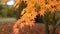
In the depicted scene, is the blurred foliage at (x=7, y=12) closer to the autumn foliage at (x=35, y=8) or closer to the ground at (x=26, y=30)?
the ground at (x=26, y=30)

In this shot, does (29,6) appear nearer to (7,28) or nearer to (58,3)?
(58,3)

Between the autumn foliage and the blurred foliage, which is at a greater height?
the autumn foliage

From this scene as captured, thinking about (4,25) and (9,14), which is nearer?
(4,25)

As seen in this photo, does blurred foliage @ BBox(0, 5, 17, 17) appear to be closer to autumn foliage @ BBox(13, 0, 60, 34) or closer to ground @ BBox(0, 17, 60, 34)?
ground @ BBox(0, 17, 60, 34)

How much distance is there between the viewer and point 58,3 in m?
4.44

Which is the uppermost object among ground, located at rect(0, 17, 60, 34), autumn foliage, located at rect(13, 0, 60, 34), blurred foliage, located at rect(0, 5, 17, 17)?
autumn foliage, located at rect(13, 0, 60, 34)

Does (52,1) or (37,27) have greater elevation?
(52,1)

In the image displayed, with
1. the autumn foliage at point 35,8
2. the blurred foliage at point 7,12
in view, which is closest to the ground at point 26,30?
the blurred foliage at point 7,12

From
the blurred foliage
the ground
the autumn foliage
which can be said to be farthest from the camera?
the blurred foliage

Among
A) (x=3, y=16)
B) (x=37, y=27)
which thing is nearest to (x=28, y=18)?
(x=37, y=27)

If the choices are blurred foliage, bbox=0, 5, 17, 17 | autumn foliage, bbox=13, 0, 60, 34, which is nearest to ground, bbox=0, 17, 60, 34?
blurred foliage, bbox=0, 5, 17, 17

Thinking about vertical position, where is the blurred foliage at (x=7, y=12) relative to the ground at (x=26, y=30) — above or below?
above

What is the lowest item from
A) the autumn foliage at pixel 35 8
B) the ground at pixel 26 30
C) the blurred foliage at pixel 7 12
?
the ground at pixel 26 30

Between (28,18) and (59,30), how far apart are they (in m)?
3.84
